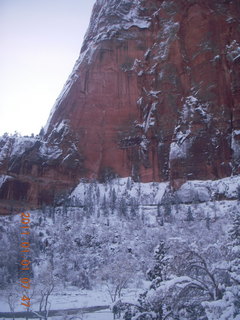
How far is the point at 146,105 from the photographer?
95688 mm

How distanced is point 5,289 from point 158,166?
5952cm

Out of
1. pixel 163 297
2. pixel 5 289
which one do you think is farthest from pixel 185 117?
pixel 163 297

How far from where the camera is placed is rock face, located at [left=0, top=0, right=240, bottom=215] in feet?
274

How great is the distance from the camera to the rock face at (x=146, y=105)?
83625 millimetres

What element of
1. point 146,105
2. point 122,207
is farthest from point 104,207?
point 146,105

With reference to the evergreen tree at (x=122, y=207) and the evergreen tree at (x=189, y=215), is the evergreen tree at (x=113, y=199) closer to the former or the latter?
the evergreen tree at (x=122, y=207)

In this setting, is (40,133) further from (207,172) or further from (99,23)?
(207,172)

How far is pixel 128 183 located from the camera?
87.9m
